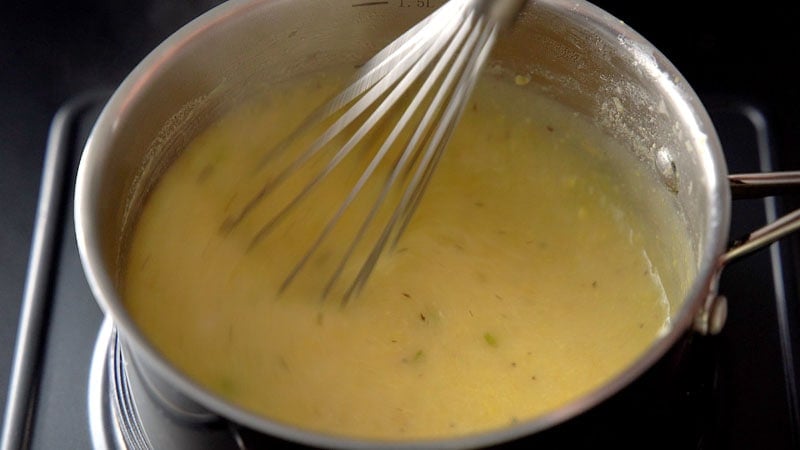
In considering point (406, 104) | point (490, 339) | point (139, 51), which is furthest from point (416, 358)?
point (139, 51)

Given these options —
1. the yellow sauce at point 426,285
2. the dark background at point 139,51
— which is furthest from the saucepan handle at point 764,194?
the dark background at point 139,51

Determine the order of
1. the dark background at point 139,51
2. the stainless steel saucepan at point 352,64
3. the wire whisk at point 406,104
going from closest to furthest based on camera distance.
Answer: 1. the stainless steel saucepan at point 352,64
2. the wire whisk at point 406,104
3. the dark background at point 139,51

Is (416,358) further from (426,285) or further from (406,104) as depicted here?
(406,104)

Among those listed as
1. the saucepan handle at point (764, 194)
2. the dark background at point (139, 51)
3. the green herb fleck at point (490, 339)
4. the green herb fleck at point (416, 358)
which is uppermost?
the saucepan handle at point (764, 194)

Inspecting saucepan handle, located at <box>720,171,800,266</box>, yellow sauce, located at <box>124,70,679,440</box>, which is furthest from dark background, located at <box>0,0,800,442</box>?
saucepan handle, located at <box>720,171,800,266</box>

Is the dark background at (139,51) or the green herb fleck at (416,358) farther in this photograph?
the dark background at (139,51)

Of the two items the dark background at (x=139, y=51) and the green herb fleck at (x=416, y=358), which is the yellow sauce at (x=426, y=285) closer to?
the green herb fleck at (x=416, y=358)

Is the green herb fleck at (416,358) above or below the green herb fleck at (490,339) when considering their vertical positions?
below

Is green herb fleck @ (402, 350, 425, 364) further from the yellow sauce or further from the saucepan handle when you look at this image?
the saucepan handle
